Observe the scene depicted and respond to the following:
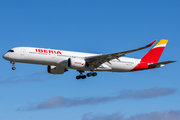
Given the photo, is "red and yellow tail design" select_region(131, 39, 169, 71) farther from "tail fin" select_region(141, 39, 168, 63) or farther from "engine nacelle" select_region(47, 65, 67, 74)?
"engine nacelle" select_region(47, 65, 67, 74)

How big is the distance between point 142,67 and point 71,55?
14.2m

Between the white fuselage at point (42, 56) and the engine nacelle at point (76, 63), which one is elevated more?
the white fuselage at point (42, 56)

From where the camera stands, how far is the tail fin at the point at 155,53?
60.3 meters

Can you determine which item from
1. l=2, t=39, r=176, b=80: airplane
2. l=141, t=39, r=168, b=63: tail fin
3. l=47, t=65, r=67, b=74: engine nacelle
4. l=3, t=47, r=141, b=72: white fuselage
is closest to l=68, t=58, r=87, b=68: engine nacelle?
l=2, t=39, r=176, b=80: airplane

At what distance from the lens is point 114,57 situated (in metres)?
52.7

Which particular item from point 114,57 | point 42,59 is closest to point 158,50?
point 114,57

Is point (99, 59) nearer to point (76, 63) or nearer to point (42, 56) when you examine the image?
point (76, 63)

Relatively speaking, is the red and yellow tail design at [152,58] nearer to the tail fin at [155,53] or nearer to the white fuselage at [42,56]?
the tail fin at [155,53]

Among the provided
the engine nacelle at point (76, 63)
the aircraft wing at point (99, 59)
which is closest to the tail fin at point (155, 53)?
the aircraft wing at point (99, 59)

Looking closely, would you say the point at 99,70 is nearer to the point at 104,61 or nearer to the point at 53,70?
the point at 104,61

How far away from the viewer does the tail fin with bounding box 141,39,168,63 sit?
60.3 metres

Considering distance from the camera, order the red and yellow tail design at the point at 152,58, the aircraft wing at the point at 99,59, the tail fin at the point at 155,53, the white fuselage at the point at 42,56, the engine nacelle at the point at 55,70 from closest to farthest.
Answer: the white fuselage at the point at 42,56
the aircraft wing at the point at 99,59
the engine nacelle at the point at 55,70
the red and yellow tail design at the point at 152,58
the tail fin at the point at 155,53

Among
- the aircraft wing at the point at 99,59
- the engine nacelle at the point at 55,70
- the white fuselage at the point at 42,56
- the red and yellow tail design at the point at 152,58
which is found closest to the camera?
the white fuselage at the point at 42,56

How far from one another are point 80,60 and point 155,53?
16.5 metres
